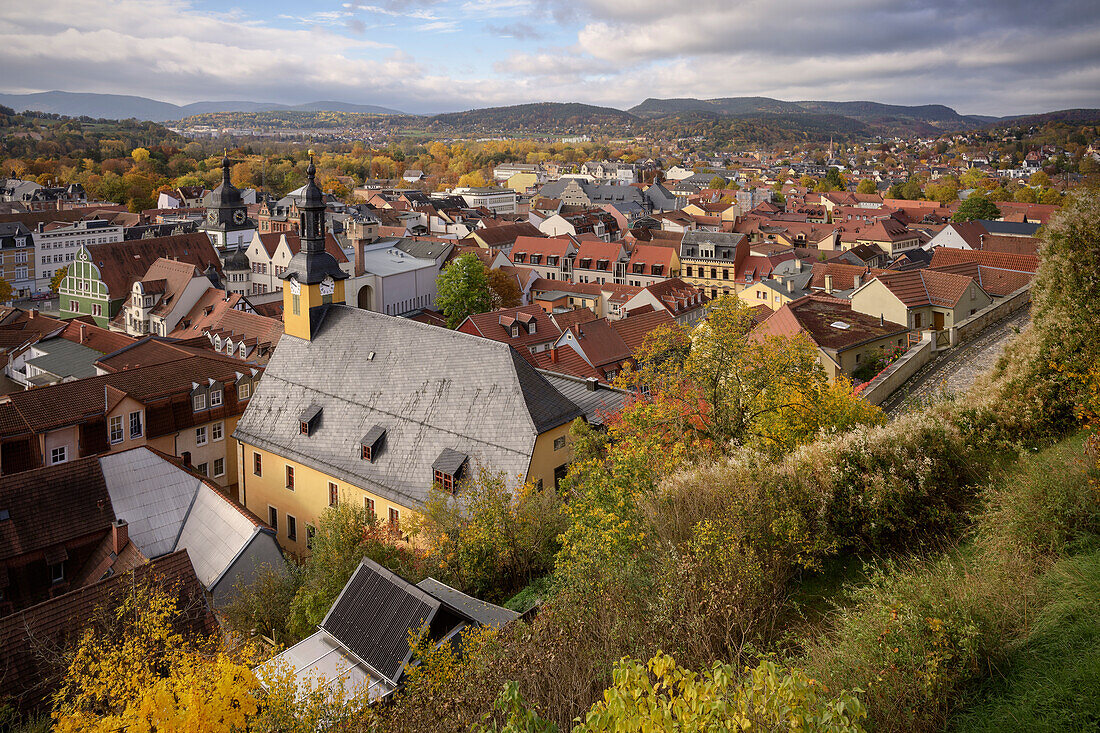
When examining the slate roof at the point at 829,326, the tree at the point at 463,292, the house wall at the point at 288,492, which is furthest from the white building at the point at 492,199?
the house wall at the point at 288,492

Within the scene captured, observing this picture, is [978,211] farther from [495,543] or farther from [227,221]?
[495,543]

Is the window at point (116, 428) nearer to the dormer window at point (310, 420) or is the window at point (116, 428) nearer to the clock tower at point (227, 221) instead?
the dormer window at point (310, 420)

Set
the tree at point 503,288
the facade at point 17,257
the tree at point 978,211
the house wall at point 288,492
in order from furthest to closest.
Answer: the tree at point 978,211 → the facade at point 17,257 → the tree at point 503,288 → the house wall at point 288,492

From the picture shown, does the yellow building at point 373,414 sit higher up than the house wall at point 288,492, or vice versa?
the yellow building at point 373,414

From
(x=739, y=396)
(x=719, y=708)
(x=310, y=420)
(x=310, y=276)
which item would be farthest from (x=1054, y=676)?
(x=310, y=276)

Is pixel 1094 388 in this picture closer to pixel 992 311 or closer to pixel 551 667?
pixel 551 667

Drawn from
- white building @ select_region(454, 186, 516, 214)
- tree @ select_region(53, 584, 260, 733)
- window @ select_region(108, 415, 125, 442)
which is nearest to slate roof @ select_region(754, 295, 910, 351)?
tree @ select_region(53, 584, 260, 733)

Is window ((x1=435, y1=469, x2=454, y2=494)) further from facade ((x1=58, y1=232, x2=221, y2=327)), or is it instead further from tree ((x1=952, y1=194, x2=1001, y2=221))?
tree ((x1=952, y1=194, x2=1001, y2=221))

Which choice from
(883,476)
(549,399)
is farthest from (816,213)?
(883,476)
